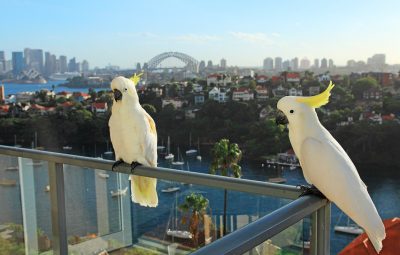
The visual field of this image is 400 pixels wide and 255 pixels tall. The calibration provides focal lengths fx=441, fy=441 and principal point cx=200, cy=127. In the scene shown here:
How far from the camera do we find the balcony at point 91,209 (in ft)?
3.74

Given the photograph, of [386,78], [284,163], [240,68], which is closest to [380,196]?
[284,163]

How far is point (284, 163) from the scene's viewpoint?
48.3 ft

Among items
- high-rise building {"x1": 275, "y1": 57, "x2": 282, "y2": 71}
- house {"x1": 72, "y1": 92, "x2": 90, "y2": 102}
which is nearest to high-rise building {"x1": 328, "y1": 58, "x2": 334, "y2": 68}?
high-rise building {"x1": 275, "y1": 57, "x2": 282, "y2": 71}

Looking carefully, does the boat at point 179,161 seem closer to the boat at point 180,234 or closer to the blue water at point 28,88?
the blue water at point 28,88

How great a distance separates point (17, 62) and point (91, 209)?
76.4 feet

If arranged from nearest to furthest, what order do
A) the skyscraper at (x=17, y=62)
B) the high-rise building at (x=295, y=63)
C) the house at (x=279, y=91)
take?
the house at (x=279, y=91)
the skyscraper at (x=17, y=62)
the high-rise building at (x=295, y=63)

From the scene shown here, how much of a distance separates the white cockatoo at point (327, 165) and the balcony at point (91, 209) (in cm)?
15

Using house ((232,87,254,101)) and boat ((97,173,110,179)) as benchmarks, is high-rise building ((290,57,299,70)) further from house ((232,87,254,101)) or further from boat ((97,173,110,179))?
boat ((97,173,110,179))

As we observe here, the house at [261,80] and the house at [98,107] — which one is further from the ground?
the house at [261,80]

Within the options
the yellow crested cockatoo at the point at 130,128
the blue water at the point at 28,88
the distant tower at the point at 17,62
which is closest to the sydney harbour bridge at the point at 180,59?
the blue water at the point at 28,88

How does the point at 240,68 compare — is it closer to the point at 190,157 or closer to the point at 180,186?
the point at 190,157

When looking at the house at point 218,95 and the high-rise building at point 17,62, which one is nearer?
the house at point 218,95

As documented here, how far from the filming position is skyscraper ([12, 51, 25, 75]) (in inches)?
842

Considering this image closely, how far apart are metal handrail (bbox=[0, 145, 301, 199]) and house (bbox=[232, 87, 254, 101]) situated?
52.1 feet
